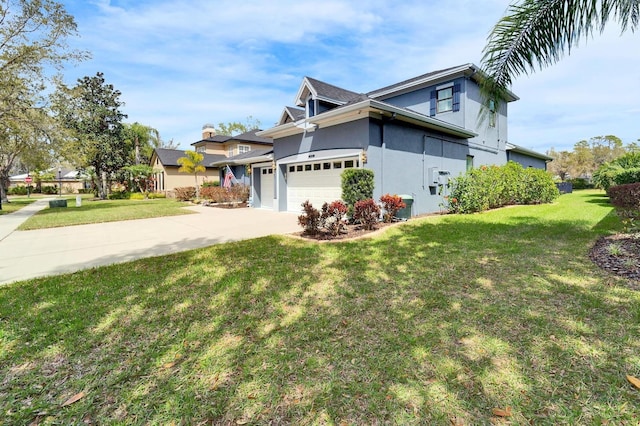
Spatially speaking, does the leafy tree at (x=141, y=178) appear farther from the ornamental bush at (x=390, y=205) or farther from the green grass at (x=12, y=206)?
the ornamental bush at (x=390, y=205)

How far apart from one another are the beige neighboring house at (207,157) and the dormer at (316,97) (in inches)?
655

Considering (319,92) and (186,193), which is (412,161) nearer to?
(319,92)

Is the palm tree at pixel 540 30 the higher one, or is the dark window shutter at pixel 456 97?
the dark window shutter at pixel 456 97

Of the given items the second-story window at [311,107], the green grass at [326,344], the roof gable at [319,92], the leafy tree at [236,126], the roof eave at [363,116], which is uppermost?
the leafy tree at [236,126]

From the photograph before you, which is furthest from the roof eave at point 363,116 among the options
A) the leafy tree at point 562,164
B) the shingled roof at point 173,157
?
the leafy tree at point 562,164

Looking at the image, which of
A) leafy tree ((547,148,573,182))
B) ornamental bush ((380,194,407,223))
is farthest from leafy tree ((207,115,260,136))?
ornamental bush ((380,194,407,223))

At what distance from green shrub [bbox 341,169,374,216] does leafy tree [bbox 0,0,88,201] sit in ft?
49.4

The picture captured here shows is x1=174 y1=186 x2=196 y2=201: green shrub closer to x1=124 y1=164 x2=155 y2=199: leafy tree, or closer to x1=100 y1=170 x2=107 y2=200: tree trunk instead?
x1=124 y1=164 x2=155 y2=199: leafy tree

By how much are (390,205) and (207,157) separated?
1025 inches

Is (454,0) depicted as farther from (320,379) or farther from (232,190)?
(232,190)

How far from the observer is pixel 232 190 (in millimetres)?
16797

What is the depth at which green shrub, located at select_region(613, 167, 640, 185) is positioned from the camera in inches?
502

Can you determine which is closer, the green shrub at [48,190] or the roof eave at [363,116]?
the roof eave at [363,116]

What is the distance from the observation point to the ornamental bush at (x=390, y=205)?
8.99 meters
